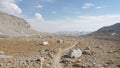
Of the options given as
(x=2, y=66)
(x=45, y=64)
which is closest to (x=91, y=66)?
(x=45, y=64)

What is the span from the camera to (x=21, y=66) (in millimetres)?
33500

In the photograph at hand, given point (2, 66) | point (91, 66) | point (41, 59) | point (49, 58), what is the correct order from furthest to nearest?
point (49, 58) → point (41, 59) → point (91, 66) → point (2, 66)

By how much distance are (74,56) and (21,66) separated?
1238 cm

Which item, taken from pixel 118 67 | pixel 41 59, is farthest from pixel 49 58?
pixel 118 67

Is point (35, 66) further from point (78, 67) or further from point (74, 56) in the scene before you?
point (74, 56)

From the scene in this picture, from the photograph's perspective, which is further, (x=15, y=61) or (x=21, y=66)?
(x=15, y=61)

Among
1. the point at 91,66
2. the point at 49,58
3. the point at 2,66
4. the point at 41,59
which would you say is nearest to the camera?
the point at 2,66

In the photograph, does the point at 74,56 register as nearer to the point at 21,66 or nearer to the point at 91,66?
the point at 91,66

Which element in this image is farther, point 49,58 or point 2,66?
point 49,58

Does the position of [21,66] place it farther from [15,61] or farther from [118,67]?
[118,67]

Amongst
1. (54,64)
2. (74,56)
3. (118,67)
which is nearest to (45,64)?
(54,64)

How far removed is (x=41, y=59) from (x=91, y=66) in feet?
27.8

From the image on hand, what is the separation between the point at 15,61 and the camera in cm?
3697

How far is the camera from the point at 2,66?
108 feet
